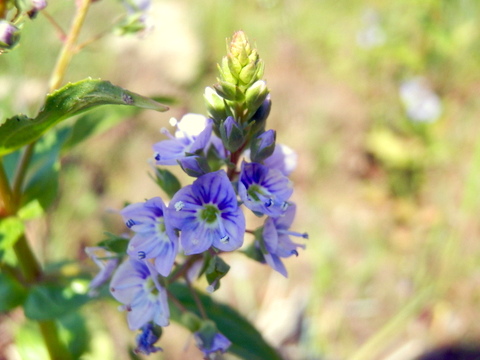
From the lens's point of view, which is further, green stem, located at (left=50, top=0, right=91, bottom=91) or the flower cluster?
green stem, located at (left=50, top=0, right=91, bottom=91)

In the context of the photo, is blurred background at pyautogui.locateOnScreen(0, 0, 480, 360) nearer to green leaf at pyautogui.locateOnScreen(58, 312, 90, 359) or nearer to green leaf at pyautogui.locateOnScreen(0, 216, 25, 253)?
green leaf at pyautogui.locateOnScreen(58, 312, 90, 359)

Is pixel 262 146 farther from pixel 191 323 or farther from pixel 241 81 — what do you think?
pixel 191 323

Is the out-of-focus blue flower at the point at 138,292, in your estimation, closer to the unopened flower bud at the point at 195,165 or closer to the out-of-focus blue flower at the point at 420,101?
the unopened flower bud at the point at 195,165

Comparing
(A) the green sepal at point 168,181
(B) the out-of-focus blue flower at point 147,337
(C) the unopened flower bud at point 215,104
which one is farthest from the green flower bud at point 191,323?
(C) the unopened flower bud at point 215,104

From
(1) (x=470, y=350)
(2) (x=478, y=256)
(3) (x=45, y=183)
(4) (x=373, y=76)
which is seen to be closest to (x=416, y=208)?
(2) (x=478, y=256)

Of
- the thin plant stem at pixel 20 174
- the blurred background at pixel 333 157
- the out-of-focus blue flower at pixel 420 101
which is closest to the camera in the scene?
the thin plant stem at pixel 20 174

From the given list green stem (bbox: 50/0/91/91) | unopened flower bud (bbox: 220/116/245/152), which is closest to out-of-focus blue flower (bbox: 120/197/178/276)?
unopened flower bud (bbox: 220/116/245/152)
